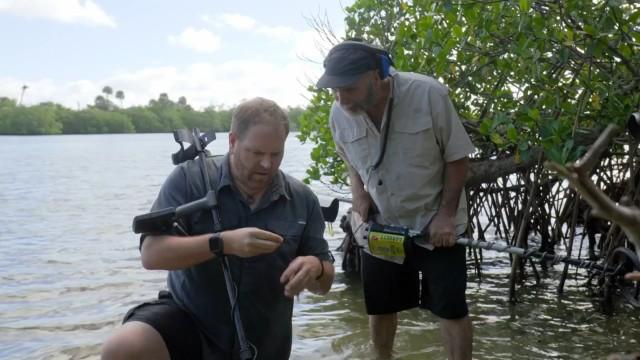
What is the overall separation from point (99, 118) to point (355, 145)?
83201mm

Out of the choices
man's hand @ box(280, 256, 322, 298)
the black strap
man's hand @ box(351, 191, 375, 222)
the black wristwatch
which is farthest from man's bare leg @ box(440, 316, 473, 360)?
the black wristwatch

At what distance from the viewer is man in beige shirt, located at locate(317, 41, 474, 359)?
3387mm

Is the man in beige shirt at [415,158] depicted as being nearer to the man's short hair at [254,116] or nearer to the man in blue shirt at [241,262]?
the man's short hair at [254,116]

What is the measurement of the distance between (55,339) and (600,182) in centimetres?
474

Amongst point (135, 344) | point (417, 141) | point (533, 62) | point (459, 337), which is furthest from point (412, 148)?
point (135, 344)

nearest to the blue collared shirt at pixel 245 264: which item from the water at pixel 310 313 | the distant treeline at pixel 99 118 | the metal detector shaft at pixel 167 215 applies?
the metal detector shaft at pixel 167 215

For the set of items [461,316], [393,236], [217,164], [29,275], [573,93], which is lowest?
[29,275]

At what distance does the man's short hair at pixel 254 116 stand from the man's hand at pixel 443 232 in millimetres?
951

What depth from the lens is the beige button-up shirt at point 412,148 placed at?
11.3 ft

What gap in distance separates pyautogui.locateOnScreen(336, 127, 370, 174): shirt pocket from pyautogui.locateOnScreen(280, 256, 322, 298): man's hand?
97cm

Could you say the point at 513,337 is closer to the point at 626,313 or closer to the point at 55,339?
the point at 626,313

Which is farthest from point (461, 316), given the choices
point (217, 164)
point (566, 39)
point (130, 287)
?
point (130, 287)

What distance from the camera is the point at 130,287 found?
25.1ft

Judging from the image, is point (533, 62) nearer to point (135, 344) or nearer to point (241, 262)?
point (241, 262)
